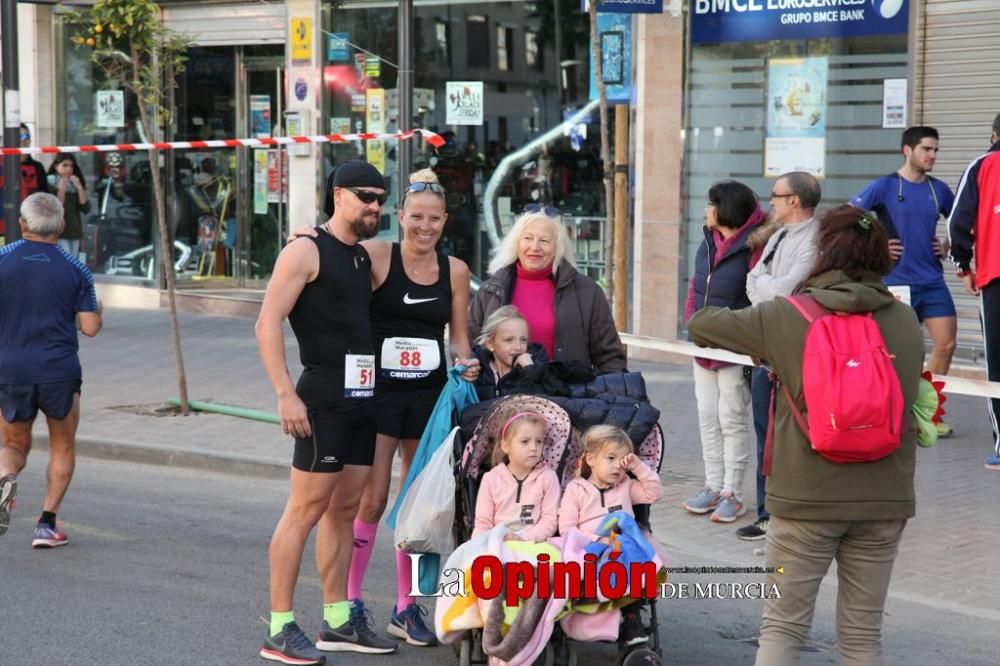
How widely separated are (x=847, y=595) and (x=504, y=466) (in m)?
1.44

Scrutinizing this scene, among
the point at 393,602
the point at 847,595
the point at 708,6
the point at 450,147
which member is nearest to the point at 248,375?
the point at 450,147

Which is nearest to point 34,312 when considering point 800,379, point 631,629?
point 631,629

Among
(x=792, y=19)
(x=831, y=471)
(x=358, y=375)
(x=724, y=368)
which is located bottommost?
(x=724, y=368)

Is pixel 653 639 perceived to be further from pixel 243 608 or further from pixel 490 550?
pixel 243 608

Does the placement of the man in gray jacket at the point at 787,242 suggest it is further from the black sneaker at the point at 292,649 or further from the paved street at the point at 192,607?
the black sneaker at the point at 292,649

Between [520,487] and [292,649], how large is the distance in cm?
114

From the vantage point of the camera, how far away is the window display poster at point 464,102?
1540 centimetres

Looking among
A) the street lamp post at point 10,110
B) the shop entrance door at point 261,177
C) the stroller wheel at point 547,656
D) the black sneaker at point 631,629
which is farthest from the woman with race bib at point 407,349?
the shop entrance door at point 261,177

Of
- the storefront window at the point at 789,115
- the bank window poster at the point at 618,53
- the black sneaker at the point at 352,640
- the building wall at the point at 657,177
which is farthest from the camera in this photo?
the bank window poster at the point at 618,53

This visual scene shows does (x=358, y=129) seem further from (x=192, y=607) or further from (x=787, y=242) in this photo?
(x=192, y=607)

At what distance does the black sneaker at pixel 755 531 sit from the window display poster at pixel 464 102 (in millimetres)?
8334

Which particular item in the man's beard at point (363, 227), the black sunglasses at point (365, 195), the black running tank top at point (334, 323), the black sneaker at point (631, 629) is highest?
the black sunglasses at point (365, 195)

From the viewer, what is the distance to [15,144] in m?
12.0

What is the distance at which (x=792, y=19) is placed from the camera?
12906mm
